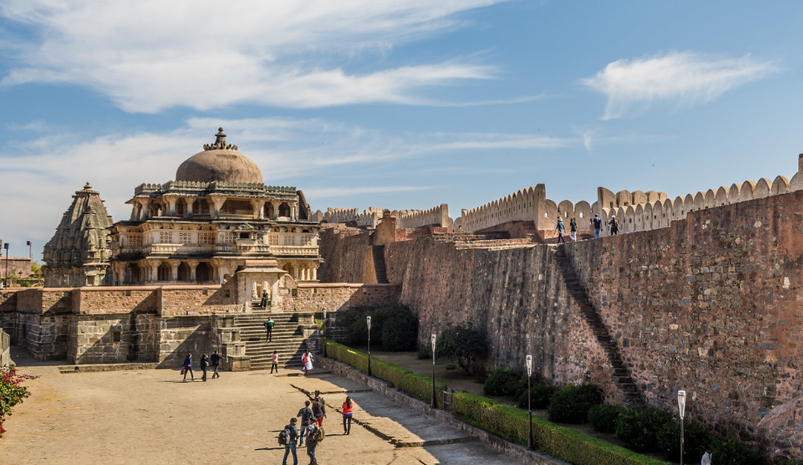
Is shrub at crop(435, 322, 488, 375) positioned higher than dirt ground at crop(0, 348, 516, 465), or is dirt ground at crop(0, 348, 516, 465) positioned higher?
shrub at crop(435, 322, 488, 375)

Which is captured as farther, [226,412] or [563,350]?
[226,412]

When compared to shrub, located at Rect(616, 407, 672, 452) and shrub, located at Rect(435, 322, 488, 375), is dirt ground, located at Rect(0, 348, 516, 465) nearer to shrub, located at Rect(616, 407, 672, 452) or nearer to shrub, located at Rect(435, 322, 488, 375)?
shrub, located at Rect(616, 407, 672, 452)

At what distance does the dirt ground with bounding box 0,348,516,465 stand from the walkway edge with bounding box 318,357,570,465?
20 cm

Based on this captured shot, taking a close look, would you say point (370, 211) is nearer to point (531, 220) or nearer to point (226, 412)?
point (531, 220)

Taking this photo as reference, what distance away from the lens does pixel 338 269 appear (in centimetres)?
4641

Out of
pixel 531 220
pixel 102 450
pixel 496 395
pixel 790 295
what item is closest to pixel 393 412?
pixel 496 395

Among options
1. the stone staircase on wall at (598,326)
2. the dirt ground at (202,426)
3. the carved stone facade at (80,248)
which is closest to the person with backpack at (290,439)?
the dirt ground at (202,426)

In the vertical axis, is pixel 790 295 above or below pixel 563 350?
above

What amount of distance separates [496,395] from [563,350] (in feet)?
7.63

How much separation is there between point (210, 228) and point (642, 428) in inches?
1190

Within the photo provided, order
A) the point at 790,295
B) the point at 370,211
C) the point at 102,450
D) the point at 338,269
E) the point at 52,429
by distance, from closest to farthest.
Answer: the point at 790,295 < the point at 102,450 < the point at 52,429 < the point at 338,269 < the point at 370,211

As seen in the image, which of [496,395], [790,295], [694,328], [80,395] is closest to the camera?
[790,295]

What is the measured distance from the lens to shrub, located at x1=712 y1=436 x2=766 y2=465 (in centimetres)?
1192

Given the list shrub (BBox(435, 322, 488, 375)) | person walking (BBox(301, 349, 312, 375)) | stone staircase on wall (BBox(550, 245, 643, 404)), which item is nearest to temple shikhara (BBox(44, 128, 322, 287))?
person walking (BBox(301, 349, 312, 375))
